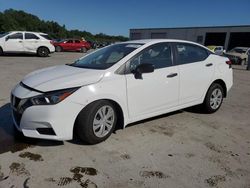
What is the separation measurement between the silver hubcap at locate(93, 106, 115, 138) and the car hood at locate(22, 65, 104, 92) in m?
0.45

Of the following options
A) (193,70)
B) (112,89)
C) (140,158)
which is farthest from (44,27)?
(140,158)

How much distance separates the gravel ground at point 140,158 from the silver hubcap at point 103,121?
0.19 m

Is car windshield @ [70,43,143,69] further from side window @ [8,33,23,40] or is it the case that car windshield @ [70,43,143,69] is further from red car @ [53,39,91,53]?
red car @ [53,39,91,53]

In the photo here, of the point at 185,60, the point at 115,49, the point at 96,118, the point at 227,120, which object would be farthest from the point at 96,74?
the point at 227,120

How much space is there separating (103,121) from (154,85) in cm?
104

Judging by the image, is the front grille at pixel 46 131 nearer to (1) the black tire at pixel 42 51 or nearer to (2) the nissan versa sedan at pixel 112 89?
(2) the nissan versa sedan at pixel 112 89

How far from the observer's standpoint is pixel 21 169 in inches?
124

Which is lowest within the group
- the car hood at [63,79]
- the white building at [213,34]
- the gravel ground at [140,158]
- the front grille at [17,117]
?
the gravel ground at [140,158]

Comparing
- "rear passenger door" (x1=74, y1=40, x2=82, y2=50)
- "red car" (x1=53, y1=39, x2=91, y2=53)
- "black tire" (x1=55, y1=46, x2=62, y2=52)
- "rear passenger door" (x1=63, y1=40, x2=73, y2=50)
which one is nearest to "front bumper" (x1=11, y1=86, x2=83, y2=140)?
"black tire" (x1=55, y1=46, x2=62, y2=52)

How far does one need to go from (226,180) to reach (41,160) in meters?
2.24

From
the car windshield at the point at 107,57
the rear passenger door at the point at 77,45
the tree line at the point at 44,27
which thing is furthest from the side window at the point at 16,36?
the tree line at the point at 44,27

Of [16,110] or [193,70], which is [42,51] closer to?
[193,70]

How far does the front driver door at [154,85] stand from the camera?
4.05m

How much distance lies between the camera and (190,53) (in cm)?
508
